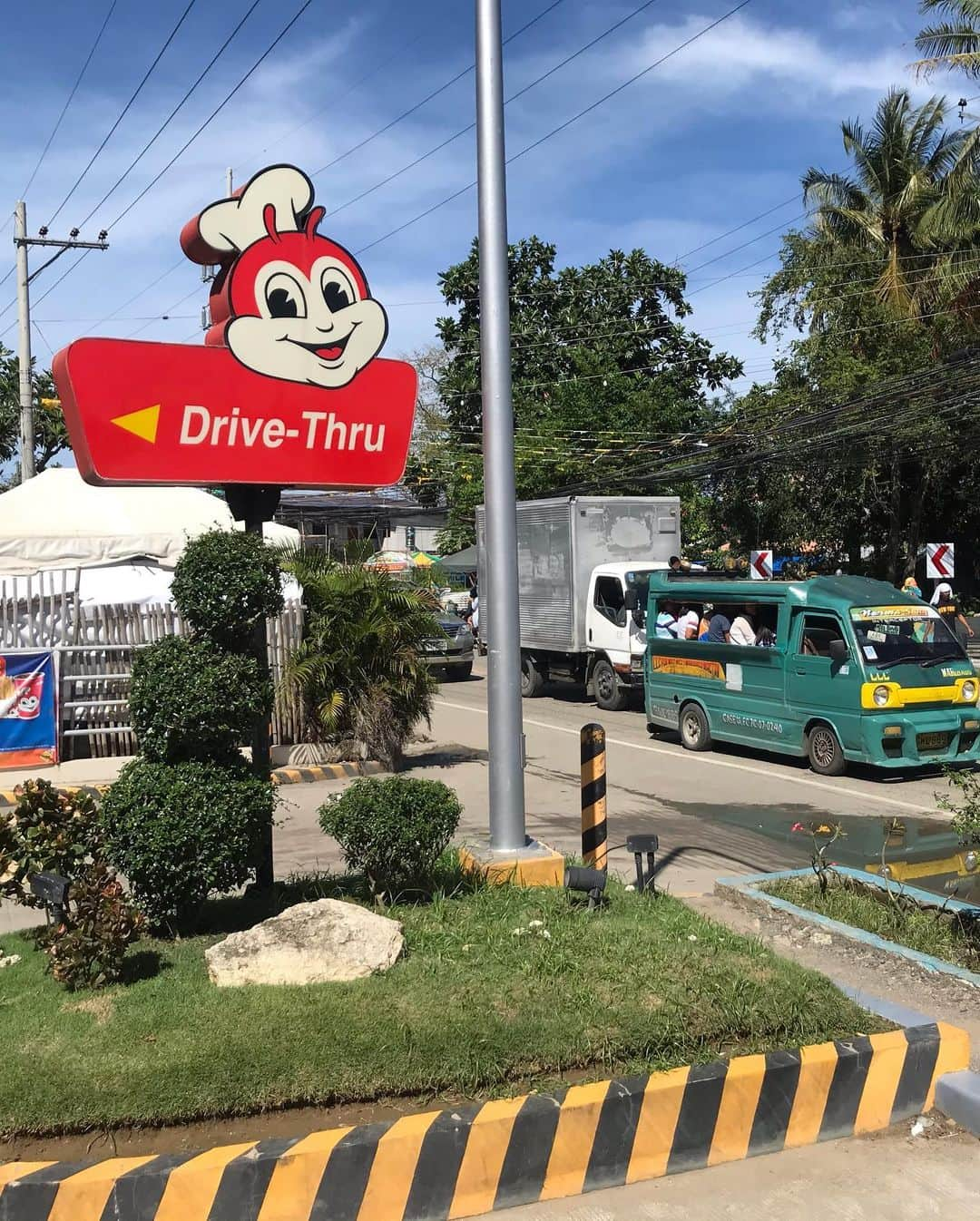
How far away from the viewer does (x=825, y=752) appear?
41.6 ft

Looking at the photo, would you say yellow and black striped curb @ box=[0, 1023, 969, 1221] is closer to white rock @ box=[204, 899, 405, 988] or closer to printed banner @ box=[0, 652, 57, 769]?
white rock @ box=[204, 899, 405, 988]

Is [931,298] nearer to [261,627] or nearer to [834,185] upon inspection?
[834,185]

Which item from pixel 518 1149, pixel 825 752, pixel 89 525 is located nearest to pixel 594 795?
pixel 518 1149

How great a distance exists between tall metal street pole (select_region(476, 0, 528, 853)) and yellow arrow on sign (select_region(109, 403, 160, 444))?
6.41ft

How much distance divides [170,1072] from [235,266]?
4.26 m

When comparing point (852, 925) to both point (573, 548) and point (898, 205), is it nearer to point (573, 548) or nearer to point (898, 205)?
point (573, 548)

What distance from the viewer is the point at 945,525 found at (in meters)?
34.9

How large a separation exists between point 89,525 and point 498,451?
12.6 m

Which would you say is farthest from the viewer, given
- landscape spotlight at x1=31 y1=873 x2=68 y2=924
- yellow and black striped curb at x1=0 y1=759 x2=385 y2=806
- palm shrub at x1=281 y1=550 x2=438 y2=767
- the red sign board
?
palm shrub at x1=281 y1=550 x2=438 y2=767

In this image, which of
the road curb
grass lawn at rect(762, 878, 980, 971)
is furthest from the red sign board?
grass lawn at rect(762, 878, 980, 971)

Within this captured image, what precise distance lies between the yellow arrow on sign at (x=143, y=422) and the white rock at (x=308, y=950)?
2.68 m

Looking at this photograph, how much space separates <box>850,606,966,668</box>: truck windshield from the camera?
482 inches

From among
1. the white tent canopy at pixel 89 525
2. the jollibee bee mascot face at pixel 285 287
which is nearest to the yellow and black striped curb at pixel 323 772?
the white tent canopy at pixel 89 525

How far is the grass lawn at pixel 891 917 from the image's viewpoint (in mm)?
6230
